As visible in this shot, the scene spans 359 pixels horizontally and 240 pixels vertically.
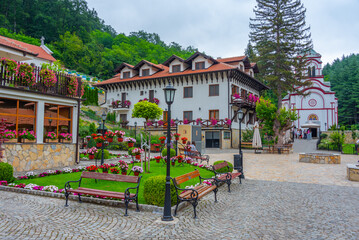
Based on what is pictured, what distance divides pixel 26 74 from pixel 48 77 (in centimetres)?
100

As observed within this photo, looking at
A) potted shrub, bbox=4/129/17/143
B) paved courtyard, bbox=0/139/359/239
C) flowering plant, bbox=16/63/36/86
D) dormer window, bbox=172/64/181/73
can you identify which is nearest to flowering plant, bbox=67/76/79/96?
flowering plant, bbox=16/63/36/86

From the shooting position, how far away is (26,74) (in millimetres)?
11164

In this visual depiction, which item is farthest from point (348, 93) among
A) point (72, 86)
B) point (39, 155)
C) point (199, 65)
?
point (39, 155)

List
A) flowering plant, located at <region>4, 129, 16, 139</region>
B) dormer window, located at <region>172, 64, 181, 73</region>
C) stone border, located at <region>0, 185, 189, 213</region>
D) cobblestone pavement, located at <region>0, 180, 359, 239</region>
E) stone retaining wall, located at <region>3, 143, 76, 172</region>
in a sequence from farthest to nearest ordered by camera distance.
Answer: dormer window, located at <region>172, 64, 181, 73</region>
stone retaining wall, located at <region>3, 143, 76, 172</region>
flowering plant, located at <region>4, 129, 16, 139</region>
stone border, located at <region>0, 185, 189, 213</region>
cobblestone pavement, located at <region>0, 180, 359, 239</region>

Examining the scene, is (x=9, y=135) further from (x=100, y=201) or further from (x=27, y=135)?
(x=100, y=201)

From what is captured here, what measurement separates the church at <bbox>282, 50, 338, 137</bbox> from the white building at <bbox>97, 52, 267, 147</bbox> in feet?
59.6

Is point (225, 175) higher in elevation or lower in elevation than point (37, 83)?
Result: lower

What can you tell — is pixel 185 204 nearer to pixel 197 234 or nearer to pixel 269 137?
pixel 197 234

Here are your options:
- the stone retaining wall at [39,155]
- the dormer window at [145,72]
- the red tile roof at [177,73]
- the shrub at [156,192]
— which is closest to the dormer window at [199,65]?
the red tile roof at [177,73]

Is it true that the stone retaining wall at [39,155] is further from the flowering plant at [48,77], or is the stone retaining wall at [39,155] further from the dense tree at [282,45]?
the dense tree at [282,45]

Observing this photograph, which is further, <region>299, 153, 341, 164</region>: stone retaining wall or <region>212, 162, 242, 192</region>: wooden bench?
<region>299, 153, 341, 164</region>: stone retaining wall

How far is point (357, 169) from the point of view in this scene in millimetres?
10188

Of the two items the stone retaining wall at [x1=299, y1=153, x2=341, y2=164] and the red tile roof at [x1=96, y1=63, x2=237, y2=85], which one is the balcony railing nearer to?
the stone retaining wall at [x1=299, y1=153, x2=341, y2=164]

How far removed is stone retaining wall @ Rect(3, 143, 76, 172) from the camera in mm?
10602
